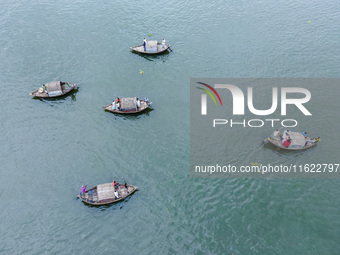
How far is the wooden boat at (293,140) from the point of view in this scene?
45.8 meters

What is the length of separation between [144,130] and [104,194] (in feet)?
50.2

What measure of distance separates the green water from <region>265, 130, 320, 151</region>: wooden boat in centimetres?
262

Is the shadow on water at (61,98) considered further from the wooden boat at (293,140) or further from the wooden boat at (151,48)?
the wooden boat at (293,140)

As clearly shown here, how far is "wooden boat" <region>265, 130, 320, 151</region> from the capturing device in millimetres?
45812

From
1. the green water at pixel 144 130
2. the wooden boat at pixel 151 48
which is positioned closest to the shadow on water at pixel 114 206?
the green water at pixel 144 130

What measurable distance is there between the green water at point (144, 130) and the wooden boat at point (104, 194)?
4.28ft

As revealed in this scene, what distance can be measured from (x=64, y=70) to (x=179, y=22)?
35.9 meters

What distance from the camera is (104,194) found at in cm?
4050

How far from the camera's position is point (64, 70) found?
205 ft

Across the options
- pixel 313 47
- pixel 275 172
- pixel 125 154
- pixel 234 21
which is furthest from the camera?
pixel 234 21

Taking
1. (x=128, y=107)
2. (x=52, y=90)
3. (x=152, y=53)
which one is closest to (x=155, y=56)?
(x=152, y=53)

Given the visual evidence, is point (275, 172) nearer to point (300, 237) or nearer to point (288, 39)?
point (300, 237)

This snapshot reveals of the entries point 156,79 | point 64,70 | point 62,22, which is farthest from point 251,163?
point 62,22

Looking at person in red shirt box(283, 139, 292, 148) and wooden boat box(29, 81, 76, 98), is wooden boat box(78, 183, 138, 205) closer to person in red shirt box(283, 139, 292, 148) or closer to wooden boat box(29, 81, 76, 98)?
wooden boat box(29, 81, 76, 98)
